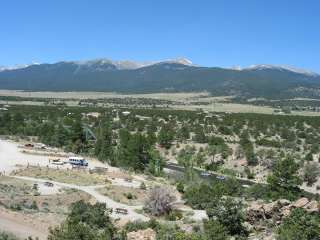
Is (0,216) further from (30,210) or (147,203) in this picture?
(147,203)

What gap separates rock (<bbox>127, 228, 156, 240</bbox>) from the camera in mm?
34688

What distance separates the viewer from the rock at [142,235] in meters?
34.7

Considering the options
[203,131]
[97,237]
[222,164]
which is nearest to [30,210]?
[97,237]

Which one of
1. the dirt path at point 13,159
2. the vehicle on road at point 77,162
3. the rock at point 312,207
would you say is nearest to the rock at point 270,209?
the rock at point 312,207

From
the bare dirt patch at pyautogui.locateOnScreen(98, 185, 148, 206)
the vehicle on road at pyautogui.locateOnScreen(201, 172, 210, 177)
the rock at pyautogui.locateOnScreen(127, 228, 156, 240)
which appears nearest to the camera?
the rock at pyautogui.locateOnScreen(127, 228, 156, 240)

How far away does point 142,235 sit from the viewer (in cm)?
3519

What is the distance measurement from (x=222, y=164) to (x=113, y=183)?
117 ft

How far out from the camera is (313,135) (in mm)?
122188

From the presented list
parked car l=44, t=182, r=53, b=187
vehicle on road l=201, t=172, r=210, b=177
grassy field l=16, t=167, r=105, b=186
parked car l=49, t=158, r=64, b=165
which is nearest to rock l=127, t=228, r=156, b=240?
parked car l=44, t=182, r=53, b=187

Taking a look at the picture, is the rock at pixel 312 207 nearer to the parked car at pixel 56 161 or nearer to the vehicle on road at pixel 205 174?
the parked car at pixel 56 161

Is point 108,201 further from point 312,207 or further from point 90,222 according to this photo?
point 312,207

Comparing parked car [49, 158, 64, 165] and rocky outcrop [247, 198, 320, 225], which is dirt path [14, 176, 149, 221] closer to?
rocky outcrop [247, 198, 320, 225]

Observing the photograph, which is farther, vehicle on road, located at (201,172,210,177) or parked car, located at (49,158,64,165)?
vehicle on road, located at (201,172,210,177)

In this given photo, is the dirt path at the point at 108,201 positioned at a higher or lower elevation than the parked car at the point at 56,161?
lower
